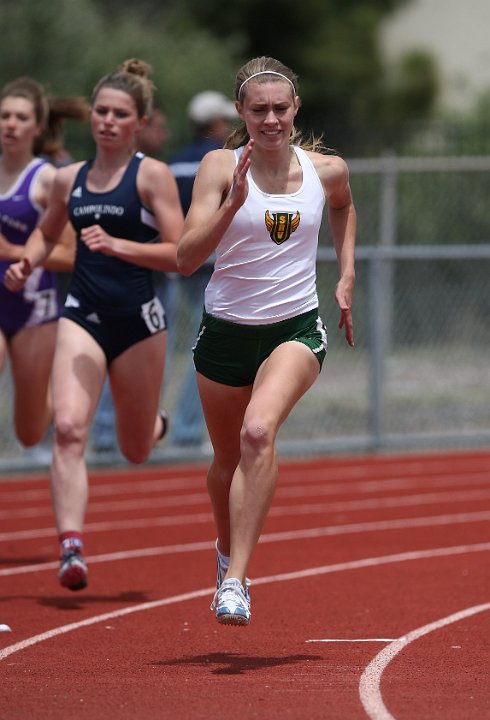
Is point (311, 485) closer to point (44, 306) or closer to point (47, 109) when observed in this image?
point (44, 306)

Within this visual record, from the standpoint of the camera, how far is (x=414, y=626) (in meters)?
7.16

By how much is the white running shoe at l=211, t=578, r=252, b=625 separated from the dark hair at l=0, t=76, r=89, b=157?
3.93 metres

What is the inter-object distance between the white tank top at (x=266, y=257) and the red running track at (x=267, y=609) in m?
1.40

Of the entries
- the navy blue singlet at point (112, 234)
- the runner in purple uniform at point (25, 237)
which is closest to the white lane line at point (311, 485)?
the runner in purple uniform at point (25, 237)

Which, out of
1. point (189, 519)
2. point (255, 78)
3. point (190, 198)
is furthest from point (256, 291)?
point (190, 198)

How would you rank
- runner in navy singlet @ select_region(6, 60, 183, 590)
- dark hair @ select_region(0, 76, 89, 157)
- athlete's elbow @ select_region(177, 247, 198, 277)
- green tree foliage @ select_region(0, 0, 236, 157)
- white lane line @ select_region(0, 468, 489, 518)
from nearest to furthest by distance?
athlete's elbow @ select_region(177, 247, 198, 277), runner in navy singlet @ select_region(6, 60, 183, 590), dark hair @ select_region(0, 76, 89, 157), white lane line @ select_region(0, 468, 489, 518), green tree foliage @ select_region(0, 0, 236, 157)

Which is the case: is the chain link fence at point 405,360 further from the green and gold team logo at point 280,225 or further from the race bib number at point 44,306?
the green and gold team logo at point 280,225

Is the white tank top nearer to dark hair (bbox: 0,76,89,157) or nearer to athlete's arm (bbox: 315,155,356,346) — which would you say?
athlete's arm (bbox: 315,155,356,346)

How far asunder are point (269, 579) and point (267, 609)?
954 millimetres

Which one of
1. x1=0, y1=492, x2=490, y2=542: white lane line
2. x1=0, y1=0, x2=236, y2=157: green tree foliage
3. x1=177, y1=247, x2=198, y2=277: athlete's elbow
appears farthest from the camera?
x1=0, y1=0, x2=236, y2=157: green tree foliage


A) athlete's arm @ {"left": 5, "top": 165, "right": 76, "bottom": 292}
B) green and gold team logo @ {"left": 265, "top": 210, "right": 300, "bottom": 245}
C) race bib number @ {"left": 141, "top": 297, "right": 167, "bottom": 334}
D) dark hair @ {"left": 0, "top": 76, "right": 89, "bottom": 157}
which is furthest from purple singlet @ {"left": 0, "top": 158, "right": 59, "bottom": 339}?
green and gold team logo @ {"left": 265, "top": 210, "right": 300, "bottom": 245}

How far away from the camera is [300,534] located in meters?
10.5

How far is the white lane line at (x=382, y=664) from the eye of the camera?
17.8 feet

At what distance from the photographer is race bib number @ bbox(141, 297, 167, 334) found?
816cm
